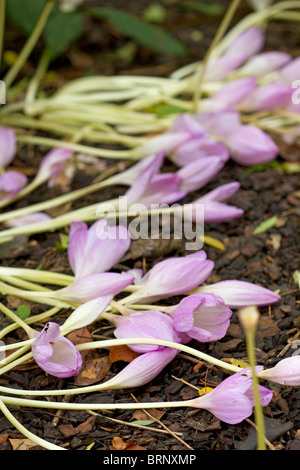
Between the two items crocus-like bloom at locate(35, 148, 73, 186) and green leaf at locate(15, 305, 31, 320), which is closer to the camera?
green leaf at locate(15, 305, 31, 320)

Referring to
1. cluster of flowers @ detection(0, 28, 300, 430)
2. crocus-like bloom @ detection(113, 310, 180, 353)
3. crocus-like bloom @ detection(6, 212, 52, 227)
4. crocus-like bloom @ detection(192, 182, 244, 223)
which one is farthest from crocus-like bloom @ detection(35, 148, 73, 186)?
crocus-like bloom @ detection(113, 310, 180, 353)

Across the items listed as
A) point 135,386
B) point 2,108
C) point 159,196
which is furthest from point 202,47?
point 135,386

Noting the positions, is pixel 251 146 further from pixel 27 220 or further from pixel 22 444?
pixel 22 444

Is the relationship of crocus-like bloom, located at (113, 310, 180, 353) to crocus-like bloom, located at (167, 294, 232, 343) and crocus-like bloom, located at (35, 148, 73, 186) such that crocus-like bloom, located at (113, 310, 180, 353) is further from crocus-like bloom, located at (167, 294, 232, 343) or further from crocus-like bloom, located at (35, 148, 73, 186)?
crocus-like bloom, located at (35, 148, 73, 186)

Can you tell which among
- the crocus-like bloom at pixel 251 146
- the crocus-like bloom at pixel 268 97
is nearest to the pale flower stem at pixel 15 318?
the crocus-like bloom at pixel 251 146

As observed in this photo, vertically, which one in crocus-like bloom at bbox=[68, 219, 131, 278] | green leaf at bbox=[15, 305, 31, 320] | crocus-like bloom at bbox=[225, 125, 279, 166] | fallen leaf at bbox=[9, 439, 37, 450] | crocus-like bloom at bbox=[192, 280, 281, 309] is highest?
crocus-like bloom at bbox=[225, 125, 279, 166]

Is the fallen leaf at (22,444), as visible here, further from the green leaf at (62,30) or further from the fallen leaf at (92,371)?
the green leaf at (62,30)

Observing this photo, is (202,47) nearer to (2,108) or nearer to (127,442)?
(2,108)
